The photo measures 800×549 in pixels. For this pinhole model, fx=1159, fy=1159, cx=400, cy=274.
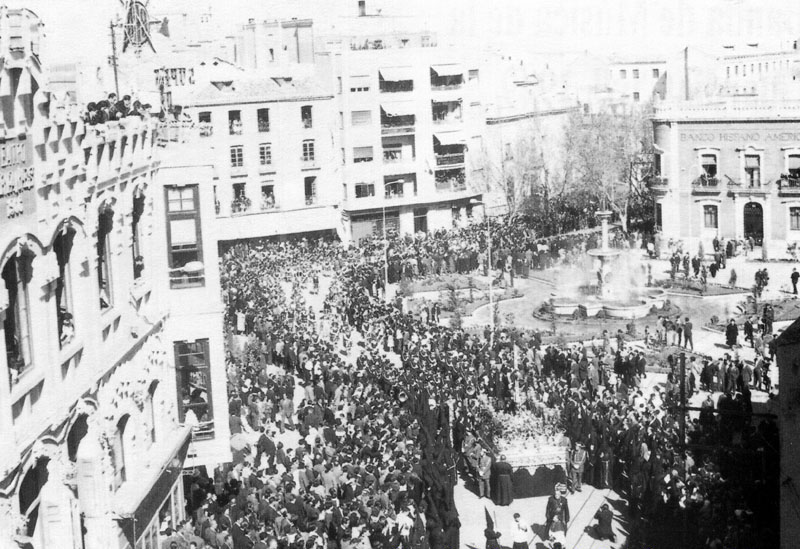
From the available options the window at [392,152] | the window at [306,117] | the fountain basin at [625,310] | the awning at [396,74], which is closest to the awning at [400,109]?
the awning at [396,74]

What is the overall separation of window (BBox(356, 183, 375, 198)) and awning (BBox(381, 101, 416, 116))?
13.1 ft

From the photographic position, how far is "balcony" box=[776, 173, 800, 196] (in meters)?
51.8

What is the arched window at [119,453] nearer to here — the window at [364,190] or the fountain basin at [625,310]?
the fountain basin at [625,310]

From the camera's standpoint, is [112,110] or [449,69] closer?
[112,110]

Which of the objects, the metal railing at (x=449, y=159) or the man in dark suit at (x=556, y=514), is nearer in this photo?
the man in dark suit at (x=556, y=514)

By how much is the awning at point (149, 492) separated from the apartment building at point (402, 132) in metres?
38.6

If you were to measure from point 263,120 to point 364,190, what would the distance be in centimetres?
697

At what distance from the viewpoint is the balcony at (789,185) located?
51.8 m

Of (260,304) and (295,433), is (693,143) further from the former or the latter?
(295,433)

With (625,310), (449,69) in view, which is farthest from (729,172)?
(449,69)

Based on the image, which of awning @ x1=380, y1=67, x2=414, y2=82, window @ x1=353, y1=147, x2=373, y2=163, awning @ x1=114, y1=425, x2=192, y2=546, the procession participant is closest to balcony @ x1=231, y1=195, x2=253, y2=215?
window @ x1=353, y1=147, x2=373, y2=163

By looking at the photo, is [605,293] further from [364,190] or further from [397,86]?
[397,86]

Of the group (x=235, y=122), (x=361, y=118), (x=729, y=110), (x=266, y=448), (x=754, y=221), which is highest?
(x=361, y=118)

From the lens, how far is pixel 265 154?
58.0 metres
